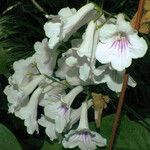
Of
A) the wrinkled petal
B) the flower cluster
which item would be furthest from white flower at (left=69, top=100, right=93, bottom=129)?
the wrinkled petal

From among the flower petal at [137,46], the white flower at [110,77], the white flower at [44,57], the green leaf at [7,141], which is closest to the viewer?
the flower petal at [137,46]

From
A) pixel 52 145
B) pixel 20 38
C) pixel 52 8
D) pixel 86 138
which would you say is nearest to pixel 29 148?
pixel 52 145

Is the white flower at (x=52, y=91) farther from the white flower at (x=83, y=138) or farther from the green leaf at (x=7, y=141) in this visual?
the green leaf at (x=7, y=141)

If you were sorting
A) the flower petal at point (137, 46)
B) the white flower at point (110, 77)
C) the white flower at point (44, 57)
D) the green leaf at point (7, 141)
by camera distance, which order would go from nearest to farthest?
the flower petal at point (137, 46)
the white flower at point (110, 77)
the white flower at point (44, 57)
the green leaf at point (7, 141)

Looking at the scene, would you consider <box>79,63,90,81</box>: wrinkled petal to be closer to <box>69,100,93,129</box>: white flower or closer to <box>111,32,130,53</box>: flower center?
<box>111,32,130,53</box>: flower center

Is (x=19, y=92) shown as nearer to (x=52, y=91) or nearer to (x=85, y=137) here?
(x=52, y=91)

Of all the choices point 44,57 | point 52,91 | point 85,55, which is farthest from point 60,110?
point 85,55

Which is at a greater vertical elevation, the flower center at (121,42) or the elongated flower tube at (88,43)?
the elongated flower tube at (88,43)

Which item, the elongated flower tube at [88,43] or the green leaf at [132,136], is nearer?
the elongated flower tube at [88,43]

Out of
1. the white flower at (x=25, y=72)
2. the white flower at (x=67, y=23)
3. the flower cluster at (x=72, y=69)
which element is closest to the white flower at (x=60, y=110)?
the flower cluster at (x=72, y=69)
